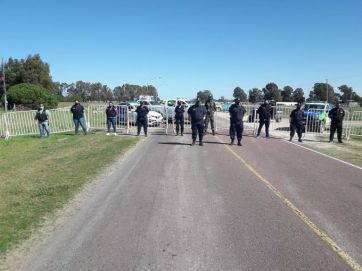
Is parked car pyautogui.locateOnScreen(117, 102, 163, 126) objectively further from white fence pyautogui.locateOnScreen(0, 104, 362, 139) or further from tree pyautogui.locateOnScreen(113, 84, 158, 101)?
tree pyautogui.locateOnScreen(113, 84, 158, 101)

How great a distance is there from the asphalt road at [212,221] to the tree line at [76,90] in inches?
2033

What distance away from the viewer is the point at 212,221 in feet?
22.9

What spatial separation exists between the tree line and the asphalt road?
5165 centimetres

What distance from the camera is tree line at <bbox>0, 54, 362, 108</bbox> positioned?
6106 cm

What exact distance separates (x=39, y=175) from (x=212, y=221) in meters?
5.64

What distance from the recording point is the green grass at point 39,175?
6925 millimetres

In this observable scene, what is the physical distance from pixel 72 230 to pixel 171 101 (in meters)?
28.0

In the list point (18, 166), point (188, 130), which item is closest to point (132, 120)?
point (188, 130)

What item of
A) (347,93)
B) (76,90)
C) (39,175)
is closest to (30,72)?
(76,90)

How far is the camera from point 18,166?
1272 cm

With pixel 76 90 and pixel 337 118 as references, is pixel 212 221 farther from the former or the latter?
pixel 76 90

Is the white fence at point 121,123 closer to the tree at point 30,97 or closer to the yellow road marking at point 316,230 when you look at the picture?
the yellow road marking at point 316,230

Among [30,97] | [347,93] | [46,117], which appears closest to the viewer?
[46,117]

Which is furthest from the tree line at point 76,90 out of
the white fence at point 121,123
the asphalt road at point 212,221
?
the asphalt road at point 212,221
